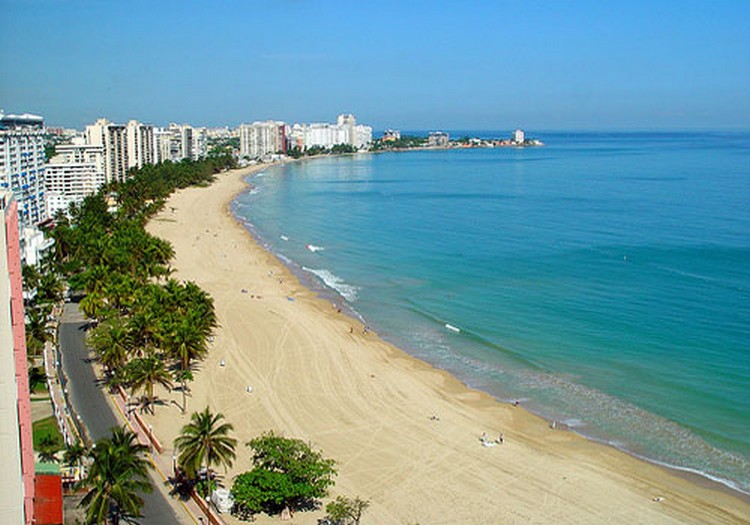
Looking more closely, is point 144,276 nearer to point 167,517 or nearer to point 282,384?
point 282,384

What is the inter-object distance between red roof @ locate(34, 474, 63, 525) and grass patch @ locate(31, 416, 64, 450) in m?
6.47

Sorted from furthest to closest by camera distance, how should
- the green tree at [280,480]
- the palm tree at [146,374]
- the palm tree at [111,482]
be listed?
1. the palm tree at [146,374]
2. the green tree at [280,480]
3. the palm tree at [111,482]

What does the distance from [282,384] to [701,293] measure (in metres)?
33.7

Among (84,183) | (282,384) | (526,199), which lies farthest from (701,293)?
(84,183)

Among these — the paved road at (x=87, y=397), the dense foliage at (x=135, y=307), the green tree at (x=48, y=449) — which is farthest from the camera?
the dense foliage at (x=135, y=307)

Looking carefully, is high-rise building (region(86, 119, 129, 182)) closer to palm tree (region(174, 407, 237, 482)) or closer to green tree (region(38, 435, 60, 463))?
green tree (region(38, 435, 60, 463))

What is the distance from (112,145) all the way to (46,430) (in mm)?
113087

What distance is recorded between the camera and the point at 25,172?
8469 centimetres

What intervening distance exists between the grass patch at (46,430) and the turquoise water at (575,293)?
66.4ft

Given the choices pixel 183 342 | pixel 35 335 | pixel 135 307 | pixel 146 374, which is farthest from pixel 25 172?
pixel 146 374

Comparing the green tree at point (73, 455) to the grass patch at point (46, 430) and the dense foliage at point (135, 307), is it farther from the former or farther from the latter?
the dense foliage at point (135, 307)

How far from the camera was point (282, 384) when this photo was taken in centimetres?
3716

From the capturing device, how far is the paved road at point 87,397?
2333 centimetres

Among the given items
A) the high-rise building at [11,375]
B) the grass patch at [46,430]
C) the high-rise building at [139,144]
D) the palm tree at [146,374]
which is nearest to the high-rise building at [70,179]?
the high-rise building at [139,144]
